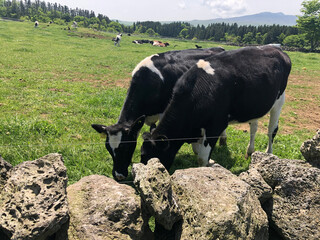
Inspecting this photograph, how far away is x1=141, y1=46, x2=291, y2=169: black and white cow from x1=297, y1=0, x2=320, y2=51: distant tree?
5655cm

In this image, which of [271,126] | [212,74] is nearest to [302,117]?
[271,126]

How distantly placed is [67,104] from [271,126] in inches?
243

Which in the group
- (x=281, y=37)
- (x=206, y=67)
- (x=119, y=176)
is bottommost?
(x=119, y=176)

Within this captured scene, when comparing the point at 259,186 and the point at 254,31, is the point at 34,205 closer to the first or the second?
the point at 259,186

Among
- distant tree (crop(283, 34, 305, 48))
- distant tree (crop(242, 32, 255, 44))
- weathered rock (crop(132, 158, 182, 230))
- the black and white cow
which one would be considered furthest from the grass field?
distant tree (crop(242, 32, 255, 44))

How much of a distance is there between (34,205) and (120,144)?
233cm

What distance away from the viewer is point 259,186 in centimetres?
310

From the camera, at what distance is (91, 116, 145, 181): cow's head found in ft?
15.2

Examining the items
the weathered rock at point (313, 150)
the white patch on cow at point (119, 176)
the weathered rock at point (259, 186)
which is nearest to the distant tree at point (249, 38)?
the weathered rock at point (313, 150)

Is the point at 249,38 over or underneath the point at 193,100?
over

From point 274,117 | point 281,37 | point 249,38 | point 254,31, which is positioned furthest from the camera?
point 254,31

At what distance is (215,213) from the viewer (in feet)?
7.98

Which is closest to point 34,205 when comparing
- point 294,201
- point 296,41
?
point 294,201

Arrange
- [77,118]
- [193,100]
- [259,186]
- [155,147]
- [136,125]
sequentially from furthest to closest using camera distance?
[77,118] → [136,125] → [193,100] → [155,147] → [259,186]
